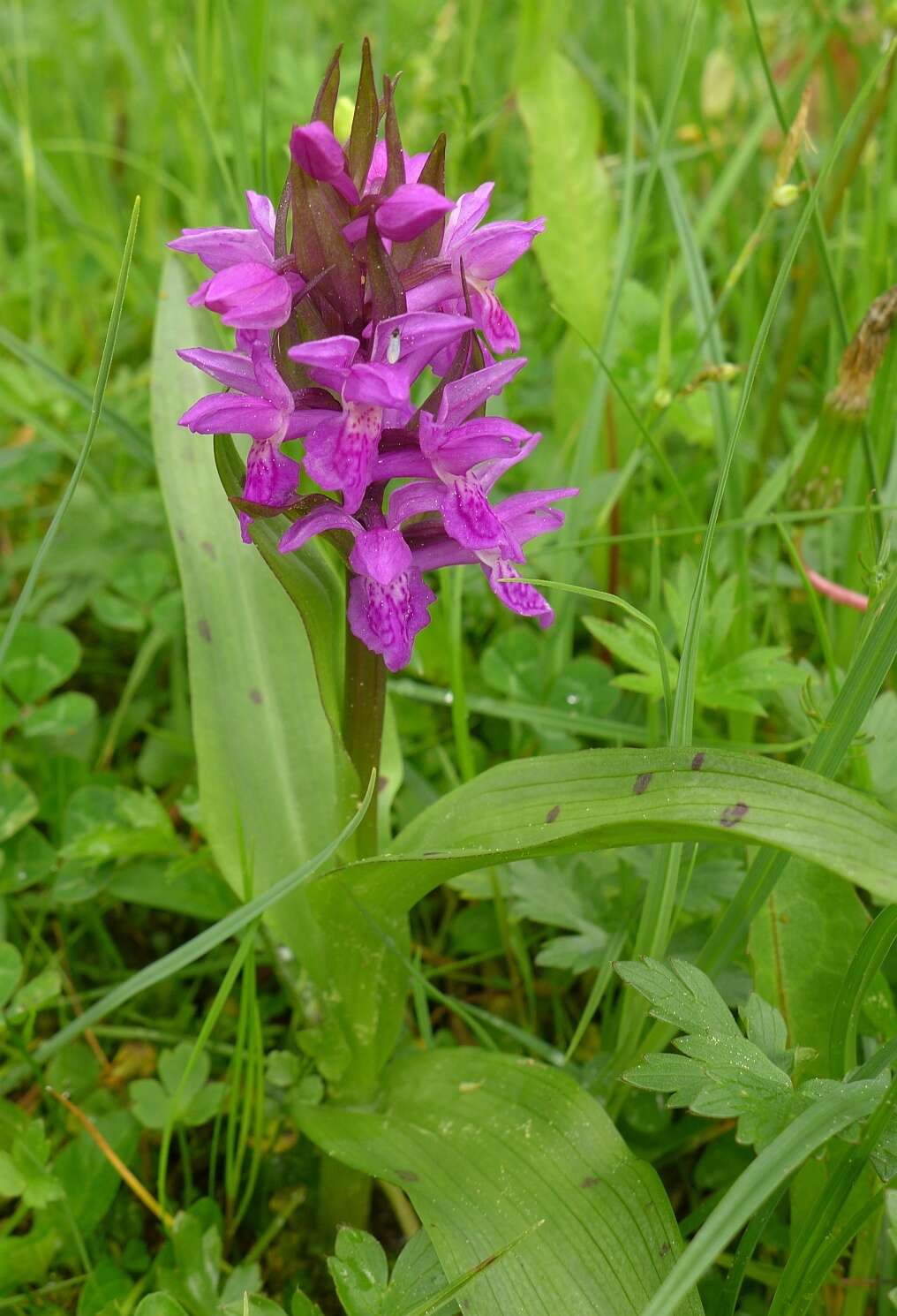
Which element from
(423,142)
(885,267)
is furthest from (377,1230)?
(423,142)

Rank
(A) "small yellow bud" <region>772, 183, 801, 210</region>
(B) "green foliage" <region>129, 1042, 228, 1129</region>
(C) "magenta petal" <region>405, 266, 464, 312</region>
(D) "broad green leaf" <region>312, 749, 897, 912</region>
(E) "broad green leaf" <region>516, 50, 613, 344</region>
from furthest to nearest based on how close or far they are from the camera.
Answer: (E) "broad green leaf" <region>516, 50, 613, 344</region>, (A) "small yellow bud" <region>772, 183, 801, 210</region>, (B) "green foliage" <region>129, 1042, 228, 1129</region>, (C) "magenta petal" <region>405, 266, 464, 312</region>, (D) "broad green leaf" <region>312, 749, 897, 912</region>

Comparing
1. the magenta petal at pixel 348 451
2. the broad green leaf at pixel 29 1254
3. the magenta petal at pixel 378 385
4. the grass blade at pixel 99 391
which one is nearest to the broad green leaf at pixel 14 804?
the grass blade at pixel 99 391

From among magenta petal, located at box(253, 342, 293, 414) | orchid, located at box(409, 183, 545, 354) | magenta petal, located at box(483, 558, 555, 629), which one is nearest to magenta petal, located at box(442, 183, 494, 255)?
orchid, located at box(409, 183, 545, 354)

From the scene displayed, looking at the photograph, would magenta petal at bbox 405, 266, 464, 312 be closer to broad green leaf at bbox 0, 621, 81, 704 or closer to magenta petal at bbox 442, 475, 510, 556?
magenta petal at bbox 442, 475, 510, 556

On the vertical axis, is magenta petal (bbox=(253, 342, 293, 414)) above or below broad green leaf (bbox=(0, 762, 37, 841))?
above

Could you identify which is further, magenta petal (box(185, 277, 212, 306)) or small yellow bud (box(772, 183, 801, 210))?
small yellow bud (box(772, 183, 801, 210))

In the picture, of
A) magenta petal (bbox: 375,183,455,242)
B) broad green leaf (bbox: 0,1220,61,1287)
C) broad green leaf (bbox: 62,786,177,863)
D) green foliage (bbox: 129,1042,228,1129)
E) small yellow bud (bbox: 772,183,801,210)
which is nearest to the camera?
magenta petal (bbox: 375,183,455,242)

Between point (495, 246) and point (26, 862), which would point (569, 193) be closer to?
point (495, 246)
